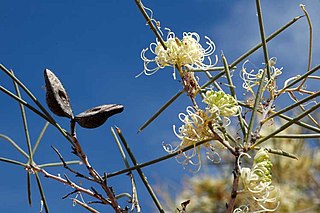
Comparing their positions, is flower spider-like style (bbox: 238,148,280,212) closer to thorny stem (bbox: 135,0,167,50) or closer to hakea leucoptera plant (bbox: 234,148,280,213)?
hakea leucoptera plant (bbox: 234,148,280,213)

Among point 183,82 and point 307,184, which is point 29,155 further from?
point 307,184

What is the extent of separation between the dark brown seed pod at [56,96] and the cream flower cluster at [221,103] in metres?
0.10

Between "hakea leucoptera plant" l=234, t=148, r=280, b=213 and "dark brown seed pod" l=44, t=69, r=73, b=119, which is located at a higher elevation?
"dark brown seed pod" l=44, t=69, r=73, b=119

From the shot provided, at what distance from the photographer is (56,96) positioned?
450mm

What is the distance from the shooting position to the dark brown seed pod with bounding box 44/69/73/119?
450 millimetres

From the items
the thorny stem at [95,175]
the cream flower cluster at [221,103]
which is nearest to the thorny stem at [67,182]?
the thorny stem at [95,175]

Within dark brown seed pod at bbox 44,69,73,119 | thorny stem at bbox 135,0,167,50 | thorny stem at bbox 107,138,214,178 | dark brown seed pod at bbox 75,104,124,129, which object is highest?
thorny stem at bbox 135,0,167,50

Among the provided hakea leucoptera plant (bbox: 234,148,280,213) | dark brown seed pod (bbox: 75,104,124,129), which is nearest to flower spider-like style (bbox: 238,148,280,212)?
hakea leucoptera plant (bbox: 234,148,280,213)

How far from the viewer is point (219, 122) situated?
456 mm

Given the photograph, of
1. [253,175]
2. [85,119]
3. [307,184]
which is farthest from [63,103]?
[307,184]

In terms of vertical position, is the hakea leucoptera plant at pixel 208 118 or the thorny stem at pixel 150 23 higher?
the thorny stem at pixel 150 23

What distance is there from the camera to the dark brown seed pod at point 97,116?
0.46 m

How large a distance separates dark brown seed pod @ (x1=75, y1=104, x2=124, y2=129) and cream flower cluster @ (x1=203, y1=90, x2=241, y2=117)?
66 millimetres

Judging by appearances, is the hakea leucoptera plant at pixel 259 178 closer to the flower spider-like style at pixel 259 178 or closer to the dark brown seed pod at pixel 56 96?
the flower spider-like style at pixel 259 178
